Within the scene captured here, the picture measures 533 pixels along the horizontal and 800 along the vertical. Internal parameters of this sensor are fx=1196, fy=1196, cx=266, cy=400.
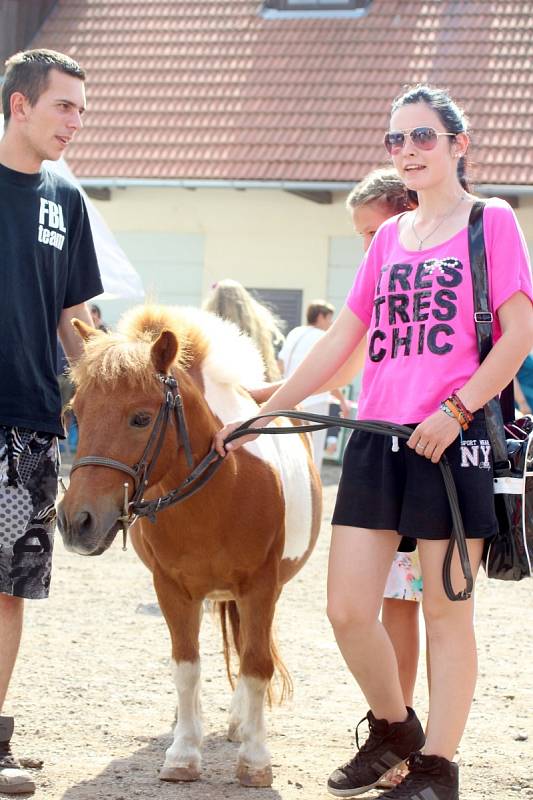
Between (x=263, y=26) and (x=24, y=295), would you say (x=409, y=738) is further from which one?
(x=263, y=26)

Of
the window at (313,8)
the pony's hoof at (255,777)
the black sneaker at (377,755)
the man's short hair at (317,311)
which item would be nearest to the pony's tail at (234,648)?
the pony's hoof at (255,777)

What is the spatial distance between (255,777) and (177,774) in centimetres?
27

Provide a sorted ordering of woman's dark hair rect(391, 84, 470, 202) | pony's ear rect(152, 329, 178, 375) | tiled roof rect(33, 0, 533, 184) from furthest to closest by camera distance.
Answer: tiled roof rect(33, 0, 533, 184)
pony's ear rect(152, 329, 178, 375)
woman's dark hair rect(391, 84, 470, 202)

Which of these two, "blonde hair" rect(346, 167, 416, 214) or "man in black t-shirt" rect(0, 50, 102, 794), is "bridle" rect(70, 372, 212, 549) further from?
"blonde hair" rect(346, 167, 416, 214)

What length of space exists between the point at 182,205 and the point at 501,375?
46.2 feet

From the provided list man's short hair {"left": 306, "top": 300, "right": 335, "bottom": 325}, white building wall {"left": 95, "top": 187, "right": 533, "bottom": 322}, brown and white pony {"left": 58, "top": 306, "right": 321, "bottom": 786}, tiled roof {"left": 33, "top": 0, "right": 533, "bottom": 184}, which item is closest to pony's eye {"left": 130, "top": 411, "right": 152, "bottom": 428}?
brown and white pony {"left": 58, "top": 306, "right": 321, "bottom": 786}

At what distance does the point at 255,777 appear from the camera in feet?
13.5

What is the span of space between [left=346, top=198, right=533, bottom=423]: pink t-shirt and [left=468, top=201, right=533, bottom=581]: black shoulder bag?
0.02m

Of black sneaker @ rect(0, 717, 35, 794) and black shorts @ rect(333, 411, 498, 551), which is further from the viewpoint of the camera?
black sneaker @ rect(0, 717, 35, 794)

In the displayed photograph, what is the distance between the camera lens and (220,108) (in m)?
17.2

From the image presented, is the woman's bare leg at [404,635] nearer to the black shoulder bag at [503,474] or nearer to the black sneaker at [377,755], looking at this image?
the black sneaker at [377,755]

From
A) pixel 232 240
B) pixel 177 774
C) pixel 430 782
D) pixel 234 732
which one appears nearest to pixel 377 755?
pixel 430 782

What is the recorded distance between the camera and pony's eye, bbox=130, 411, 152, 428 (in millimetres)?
3666

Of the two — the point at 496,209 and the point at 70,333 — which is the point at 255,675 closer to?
the point at 70,333
